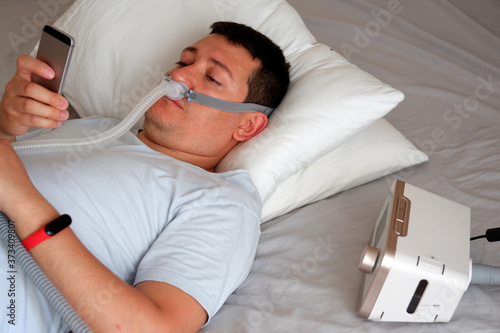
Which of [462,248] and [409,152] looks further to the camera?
[409,152]

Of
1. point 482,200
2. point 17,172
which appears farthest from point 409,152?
point 17,172

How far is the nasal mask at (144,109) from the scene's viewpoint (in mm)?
1224

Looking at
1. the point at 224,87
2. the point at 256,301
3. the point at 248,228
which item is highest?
the point at 224,87

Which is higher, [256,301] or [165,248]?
[165,248]

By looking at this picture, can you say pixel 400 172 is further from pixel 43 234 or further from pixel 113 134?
pixel 43 234

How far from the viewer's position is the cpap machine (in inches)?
39.1

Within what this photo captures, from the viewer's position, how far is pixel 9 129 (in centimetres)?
120

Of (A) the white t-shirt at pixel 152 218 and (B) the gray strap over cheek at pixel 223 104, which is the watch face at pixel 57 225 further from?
(B) the gray strap over cheek at pixel 223 104

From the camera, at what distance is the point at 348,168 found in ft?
5.07

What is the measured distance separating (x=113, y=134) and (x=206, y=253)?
367 mm

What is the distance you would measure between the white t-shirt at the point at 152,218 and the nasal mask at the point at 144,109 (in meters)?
0.03

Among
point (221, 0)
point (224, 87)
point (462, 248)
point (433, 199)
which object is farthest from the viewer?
point (221, 0)

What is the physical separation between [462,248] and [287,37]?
90 cm

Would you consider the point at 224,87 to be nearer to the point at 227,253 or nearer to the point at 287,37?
the point at 287,37
